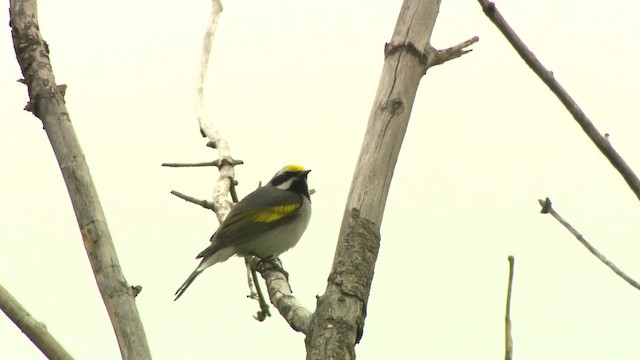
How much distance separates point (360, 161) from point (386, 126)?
205mm

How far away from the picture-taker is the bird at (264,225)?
679 cm

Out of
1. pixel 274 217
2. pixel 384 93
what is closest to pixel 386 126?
pixel 384 93

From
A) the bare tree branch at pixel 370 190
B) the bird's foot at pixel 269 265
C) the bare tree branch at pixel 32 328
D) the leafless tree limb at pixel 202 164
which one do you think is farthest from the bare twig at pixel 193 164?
the bare tree branch at pixel 32 328

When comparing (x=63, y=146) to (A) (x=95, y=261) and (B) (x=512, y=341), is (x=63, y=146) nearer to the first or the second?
(A) (x=95, y=261)

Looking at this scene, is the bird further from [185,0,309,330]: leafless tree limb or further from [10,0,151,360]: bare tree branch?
[10,0,151,360]: bare tree branch

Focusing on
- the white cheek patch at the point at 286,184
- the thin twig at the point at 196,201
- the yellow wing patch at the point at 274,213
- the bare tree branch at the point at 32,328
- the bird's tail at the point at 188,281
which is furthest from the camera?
the white cheek patch at the point at 286,184

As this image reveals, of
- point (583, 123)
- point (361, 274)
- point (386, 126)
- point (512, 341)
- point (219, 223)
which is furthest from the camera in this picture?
point (219, 223)

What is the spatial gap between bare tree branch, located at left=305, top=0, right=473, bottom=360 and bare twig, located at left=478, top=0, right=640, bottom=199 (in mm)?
1434

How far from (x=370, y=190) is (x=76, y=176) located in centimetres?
146

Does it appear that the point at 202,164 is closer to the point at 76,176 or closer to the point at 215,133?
the point at 215,133

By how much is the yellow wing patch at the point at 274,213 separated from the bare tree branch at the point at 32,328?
4520 mm

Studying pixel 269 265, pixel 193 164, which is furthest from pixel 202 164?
pixel 269 265

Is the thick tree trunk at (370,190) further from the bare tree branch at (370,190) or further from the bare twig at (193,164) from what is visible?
the bare twig at (193,164)

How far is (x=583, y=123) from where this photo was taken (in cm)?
228
